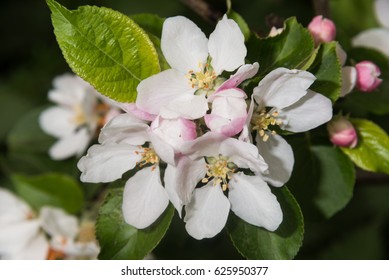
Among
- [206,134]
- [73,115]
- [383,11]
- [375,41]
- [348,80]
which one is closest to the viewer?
[206,134]

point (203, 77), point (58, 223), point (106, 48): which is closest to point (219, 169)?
point (203, 77)

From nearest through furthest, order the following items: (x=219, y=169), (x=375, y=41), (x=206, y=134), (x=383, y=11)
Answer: (x=206, y=134) < (x=219, y=169) < (x=375, y=41) < (x=383, y=11)

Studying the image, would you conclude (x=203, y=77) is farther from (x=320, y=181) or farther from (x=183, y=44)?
(x=320, y=181)

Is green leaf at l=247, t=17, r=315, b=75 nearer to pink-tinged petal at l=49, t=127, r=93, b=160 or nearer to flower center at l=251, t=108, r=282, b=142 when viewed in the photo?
flower center at l=251, t=108, r=282, b=142

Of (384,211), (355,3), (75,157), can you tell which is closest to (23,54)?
(75,157)

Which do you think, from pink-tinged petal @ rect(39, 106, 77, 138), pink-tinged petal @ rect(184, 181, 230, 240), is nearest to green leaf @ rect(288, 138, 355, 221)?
pink-tinged petal @ rect(184, 181, 230, 240)

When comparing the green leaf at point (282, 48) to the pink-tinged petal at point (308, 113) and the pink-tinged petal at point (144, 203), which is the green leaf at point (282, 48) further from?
→ the pink-tinged petal at point (144, 203)

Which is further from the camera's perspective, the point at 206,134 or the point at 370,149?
the point at 370,149

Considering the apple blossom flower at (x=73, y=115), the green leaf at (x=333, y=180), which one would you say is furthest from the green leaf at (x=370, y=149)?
the apple blossom flower at (x=73, y=115)
